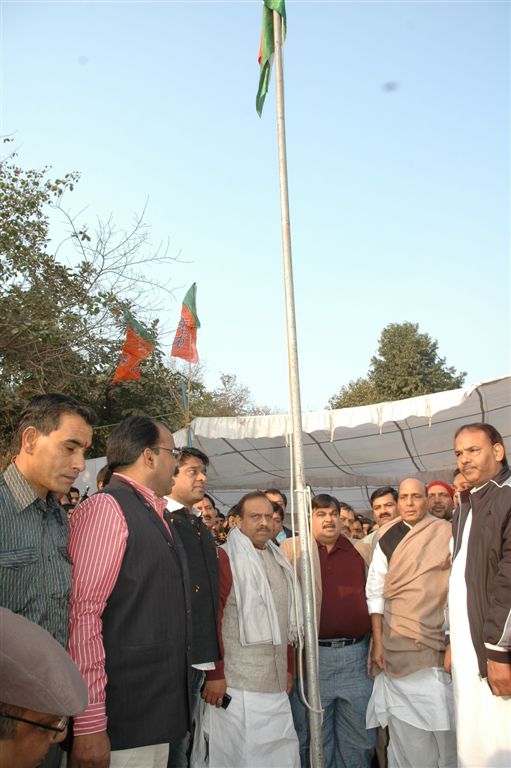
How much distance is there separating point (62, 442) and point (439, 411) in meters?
5.56

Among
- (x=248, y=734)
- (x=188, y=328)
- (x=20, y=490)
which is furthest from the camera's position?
(x=188, y=328)

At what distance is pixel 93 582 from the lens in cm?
256

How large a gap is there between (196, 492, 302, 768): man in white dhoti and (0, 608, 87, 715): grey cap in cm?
256

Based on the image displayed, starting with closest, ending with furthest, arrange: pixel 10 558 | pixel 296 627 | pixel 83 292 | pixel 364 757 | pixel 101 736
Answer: pixel 10 558 < pixel 101 736 < pixel 296 627 < pixel 364 757 < pixel 83 292

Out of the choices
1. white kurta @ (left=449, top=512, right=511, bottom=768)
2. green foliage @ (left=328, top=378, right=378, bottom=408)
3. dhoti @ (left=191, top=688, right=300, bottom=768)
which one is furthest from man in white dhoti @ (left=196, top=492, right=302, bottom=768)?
green foliage @ (left=328, top=378, right=378, bottom=408)

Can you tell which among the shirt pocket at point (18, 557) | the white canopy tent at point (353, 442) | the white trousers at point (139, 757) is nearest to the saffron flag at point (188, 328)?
the white canopy tent at point (353, 442)

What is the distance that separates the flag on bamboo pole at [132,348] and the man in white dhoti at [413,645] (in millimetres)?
6606

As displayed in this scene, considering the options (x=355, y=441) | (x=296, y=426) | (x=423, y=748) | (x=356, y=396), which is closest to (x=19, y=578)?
(x=296, y=426)

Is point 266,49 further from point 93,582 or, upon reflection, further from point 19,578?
point 19,578

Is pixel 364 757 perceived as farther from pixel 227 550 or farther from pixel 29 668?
pixel 29 668

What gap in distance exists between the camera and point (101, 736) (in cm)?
240

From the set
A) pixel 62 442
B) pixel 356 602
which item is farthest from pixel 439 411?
pixel 62 442

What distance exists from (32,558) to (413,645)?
9.19 feet

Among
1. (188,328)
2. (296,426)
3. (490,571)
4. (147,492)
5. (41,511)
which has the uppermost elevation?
(188,328)
